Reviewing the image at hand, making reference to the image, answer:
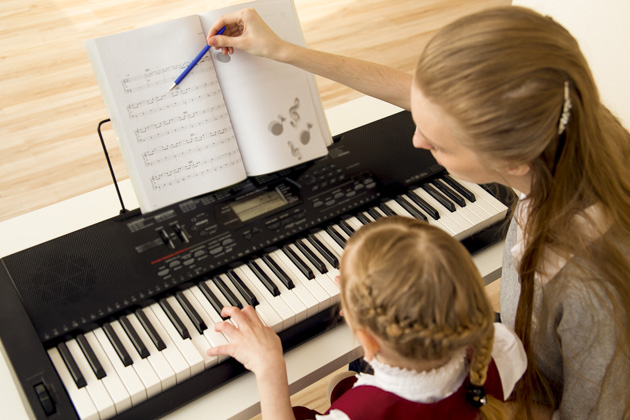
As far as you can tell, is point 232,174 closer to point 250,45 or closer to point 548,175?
point 250,45

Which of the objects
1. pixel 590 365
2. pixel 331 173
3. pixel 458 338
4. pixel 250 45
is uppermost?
pixel 250 45

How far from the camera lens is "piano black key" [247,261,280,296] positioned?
4.38 ft

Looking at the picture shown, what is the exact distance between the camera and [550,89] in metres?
1.00

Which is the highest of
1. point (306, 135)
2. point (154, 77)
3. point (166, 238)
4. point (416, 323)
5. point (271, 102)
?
point (154, 77)

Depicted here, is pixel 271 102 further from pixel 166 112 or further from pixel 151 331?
pixel 151 331

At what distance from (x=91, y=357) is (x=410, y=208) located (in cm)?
80

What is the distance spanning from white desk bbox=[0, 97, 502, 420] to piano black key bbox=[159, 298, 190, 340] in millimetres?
129

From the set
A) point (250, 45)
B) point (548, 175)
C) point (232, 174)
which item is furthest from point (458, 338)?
point (250, 45)

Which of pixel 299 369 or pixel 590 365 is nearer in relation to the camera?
pixel 590 365

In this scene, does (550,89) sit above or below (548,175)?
above

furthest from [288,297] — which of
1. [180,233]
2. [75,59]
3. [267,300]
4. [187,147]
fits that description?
[75,59]

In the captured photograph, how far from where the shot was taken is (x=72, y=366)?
116 cm

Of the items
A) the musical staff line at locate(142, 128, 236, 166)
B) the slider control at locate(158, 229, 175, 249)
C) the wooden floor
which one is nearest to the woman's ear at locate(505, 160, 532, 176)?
the musical staff line at locate(142, 128, 236, 166)

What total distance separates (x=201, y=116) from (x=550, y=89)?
707 mm
